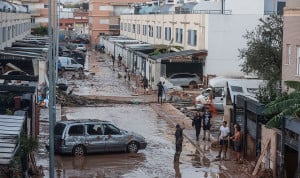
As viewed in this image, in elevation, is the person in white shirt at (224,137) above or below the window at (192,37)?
below

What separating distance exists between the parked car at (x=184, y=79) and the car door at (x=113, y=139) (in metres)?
25.5

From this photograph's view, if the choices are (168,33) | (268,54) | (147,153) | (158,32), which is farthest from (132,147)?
→ (158,32)

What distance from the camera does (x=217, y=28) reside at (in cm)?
5100

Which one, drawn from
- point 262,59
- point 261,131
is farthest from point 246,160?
point 262,59

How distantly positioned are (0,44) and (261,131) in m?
27.6

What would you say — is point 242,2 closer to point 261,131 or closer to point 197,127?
point 197,127

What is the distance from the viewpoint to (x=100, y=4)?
119 m

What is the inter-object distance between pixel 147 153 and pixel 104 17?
9457 centimetres

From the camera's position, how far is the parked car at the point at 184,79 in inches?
2029

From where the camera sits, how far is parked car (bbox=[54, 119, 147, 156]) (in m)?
24.8

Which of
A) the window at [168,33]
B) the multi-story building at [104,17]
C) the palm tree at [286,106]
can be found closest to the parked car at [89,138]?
the palm tree at [286,106]

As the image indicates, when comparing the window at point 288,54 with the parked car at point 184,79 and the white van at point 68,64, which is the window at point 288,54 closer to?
the parked car at point 184,79

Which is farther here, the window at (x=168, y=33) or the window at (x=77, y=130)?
the window at (x=168, y=33)

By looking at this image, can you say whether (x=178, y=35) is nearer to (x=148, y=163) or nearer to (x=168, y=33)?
(x=168, y=33)
